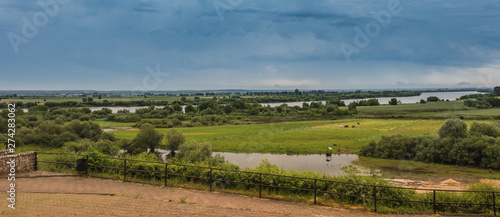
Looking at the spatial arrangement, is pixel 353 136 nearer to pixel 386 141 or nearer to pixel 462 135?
pixel 386 141

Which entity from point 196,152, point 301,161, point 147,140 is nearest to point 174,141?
point 147,140

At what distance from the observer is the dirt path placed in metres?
12.0

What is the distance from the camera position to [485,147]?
42719 millimetres

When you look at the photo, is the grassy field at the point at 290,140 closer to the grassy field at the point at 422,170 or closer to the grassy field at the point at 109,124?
the grassy field at the point at 422,170

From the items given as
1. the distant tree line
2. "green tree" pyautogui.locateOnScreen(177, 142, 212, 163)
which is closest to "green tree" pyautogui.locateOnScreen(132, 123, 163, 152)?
"green tree" pyautogui.locateOnScreen(177, 142, 212, 163)

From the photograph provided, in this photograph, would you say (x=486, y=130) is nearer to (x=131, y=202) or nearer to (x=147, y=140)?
(x=147, y=140)

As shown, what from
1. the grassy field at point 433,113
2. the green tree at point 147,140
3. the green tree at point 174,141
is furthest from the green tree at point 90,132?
the grassy field at point 433,113

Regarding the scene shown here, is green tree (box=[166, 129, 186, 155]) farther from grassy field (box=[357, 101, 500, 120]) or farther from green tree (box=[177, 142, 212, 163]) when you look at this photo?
grassy field (box=[357, 101, 500, 120])

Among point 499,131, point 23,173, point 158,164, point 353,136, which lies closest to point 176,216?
point 158,164

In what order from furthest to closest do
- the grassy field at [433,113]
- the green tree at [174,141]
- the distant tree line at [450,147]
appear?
the grassy field at [433,113]
the green tree at [174,141]
the distant tree line at [450,147]

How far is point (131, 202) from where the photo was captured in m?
13.1

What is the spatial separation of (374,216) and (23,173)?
1662 cm

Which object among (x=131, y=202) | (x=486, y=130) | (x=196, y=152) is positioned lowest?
(x=196, y=152)

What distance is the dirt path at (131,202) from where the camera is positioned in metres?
12.0
